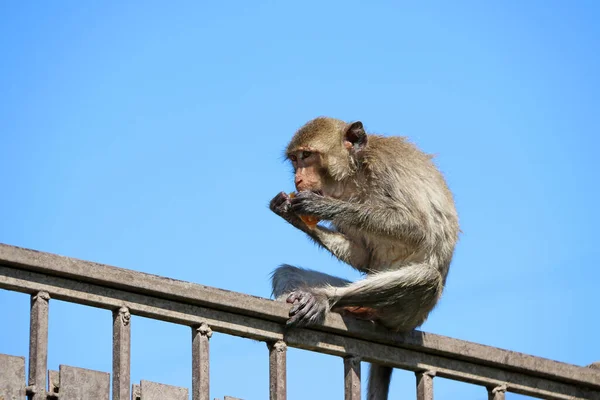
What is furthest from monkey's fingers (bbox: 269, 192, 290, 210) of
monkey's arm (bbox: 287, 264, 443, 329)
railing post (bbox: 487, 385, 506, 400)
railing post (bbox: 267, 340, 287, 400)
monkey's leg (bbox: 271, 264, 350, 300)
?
railing post (bbox: 267, 340, 287, 400)

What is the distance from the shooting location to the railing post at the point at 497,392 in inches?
281

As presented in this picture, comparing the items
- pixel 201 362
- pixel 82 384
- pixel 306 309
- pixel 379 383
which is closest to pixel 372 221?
pixel 379 383

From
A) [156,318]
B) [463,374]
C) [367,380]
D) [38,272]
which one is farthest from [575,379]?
[38,272]

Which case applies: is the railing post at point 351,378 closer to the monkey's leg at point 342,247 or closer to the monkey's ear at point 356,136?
the monkey's leg at point 342,247

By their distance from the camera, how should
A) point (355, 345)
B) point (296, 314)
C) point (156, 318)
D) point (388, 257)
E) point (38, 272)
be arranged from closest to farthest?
point (38, 272), point (156, 318), point (296, 314), point (355, 345), point (388, 257)

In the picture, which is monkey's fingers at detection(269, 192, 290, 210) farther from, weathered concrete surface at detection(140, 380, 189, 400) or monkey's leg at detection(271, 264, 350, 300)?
weathered concrete surface at detection(140, 380, 189, 400)

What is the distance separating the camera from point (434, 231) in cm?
856

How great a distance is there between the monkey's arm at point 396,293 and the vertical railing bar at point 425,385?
0.54 m

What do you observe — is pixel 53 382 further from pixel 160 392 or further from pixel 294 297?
pixel 294 297

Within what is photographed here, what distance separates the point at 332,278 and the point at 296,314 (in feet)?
6.98

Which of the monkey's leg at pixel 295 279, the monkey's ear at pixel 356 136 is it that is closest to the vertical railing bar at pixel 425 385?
the monkey's leg at pixel 295 279

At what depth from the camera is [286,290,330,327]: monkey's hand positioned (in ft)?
20.9

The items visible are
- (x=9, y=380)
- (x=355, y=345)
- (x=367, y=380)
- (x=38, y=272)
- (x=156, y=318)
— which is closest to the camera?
(x=9, y=380)

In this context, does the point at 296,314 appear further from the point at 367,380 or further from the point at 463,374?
the point at 367,380
